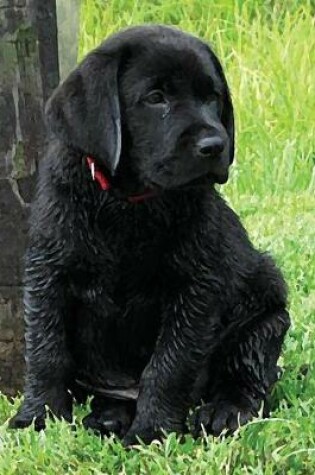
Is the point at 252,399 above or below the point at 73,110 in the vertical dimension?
below

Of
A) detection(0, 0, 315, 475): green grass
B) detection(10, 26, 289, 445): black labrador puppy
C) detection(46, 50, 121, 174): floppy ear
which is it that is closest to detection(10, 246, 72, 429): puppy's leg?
detection(10, 26, 289, 445): black labrador puppy

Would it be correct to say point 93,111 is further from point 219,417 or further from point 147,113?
point 219,417

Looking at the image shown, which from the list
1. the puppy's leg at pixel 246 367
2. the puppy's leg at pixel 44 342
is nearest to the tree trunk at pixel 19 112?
the puppy's leg at pixel 44 342

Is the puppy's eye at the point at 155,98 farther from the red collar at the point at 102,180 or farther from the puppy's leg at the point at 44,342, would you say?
the puppy's leg at the point at 44,342

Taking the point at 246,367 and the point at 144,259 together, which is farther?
the point at 246,367

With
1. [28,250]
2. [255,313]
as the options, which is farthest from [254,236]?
[28,250]

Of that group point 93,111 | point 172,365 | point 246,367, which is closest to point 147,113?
point 93,111

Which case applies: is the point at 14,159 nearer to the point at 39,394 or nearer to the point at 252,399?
the point at 39,394
